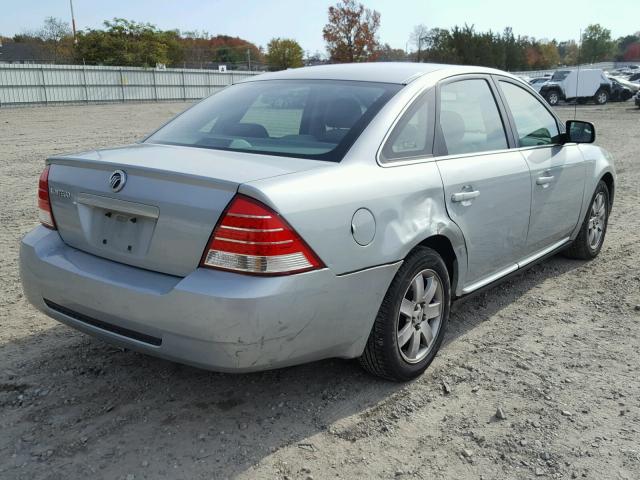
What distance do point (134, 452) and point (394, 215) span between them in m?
1.56

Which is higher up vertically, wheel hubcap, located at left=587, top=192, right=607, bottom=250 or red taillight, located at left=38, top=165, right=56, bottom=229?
red taillight, located at left=38, top=165, right=56, bottom=229

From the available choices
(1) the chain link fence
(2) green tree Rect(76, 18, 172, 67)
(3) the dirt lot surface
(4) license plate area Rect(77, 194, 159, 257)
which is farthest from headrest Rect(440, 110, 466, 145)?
(2) green tree Rect(76, 18, 172, 67)

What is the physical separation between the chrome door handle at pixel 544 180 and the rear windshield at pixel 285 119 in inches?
55.8

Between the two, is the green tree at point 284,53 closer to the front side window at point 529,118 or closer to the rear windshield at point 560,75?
the rear windshield at point 560,75

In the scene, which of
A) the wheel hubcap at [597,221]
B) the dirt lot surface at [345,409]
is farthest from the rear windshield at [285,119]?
the wheel hubcap at [597,221]

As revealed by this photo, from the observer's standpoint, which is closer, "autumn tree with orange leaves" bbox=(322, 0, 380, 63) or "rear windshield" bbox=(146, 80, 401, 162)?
"rear windshield" bbox=(146, 80, 401, 162)

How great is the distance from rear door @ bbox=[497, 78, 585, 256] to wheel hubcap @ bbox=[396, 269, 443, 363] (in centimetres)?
122

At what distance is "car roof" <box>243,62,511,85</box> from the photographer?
11.8 ft

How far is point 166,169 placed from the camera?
2.76 meters

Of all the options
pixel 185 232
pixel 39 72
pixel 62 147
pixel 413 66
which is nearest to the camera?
pixel 185 232

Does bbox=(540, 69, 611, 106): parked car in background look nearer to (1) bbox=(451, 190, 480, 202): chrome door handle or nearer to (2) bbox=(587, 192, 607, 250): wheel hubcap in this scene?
(2) bbox=(587, 192, 607, 250): wheel hubcap

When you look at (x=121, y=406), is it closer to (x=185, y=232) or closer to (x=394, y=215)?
(x=185, y=232)

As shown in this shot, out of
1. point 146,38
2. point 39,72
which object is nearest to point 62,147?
point 39,72

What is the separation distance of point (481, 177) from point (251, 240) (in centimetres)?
172
